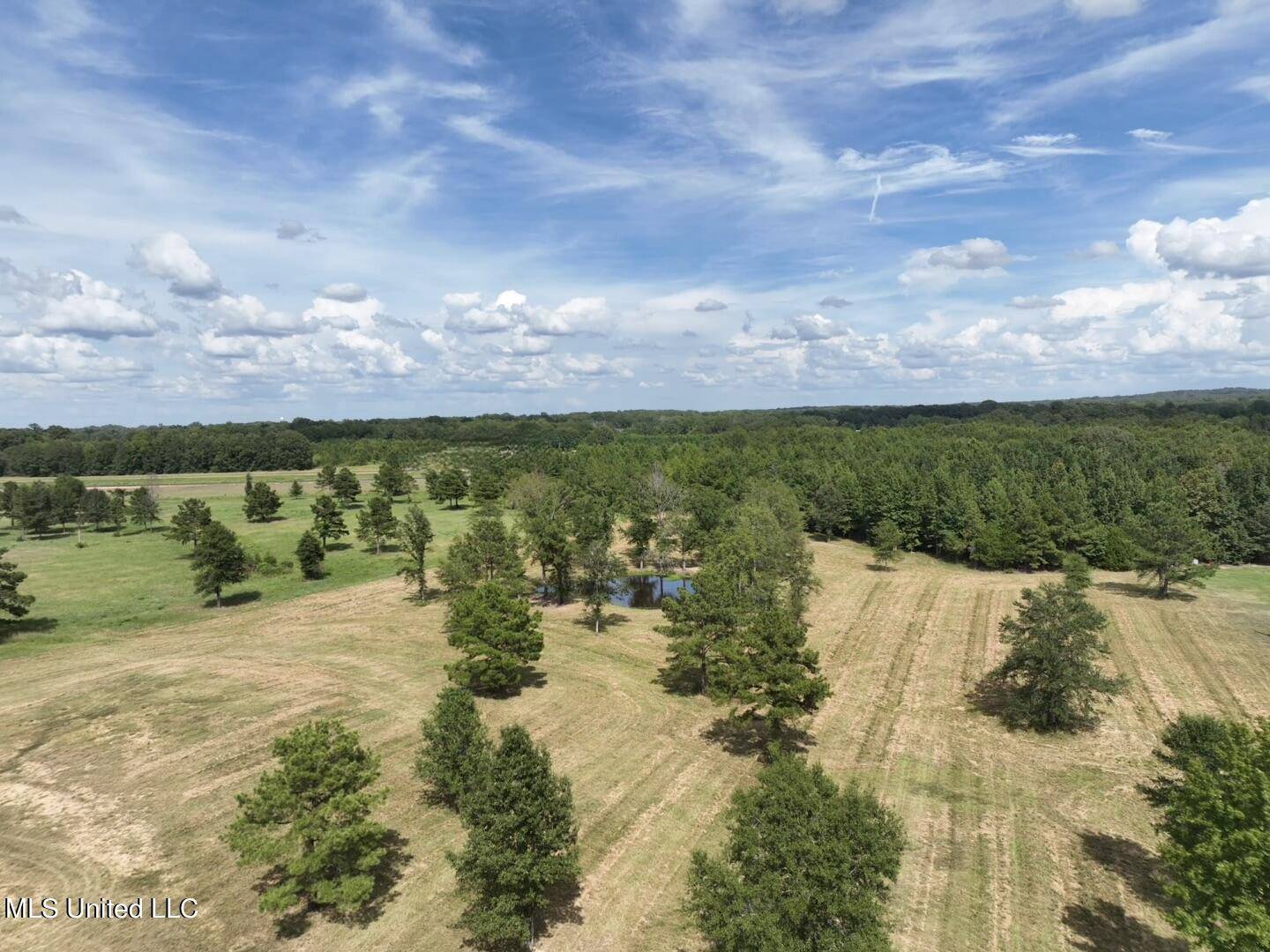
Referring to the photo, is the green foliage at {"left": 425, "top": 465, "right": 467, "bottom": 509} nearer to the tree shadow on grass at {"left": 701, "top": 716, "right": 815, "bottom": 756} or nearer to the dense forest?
the dense forest

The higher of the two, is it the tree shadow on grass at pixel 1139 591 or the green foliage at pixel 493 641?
the green foliage at pixel 493 641

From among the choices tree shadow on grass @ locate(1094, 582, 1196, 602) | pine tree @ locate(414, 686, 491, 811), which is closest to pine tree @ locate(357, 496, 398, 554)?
pine tree @ locate(414, 686, 491, 811)

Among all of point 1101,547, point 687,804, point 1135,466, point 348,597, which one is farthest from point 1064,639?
point 1135,466

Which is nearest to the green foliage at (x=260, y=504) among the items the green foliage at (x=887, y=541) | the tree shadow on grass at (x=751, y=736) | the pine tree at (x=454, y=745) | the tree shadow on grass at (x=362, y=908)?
Result: the pine tree at (x=454, y=745)

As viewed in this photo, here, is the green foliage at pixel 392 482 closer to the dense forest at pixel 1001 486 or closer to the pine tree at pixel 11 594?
the dense forest at pixel 1001 486

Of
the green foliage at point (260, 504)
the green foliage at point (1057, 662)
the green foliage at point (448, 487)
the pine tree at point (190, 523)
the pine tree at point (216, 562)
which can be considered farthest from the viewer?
the green foliage at point (448, 487)

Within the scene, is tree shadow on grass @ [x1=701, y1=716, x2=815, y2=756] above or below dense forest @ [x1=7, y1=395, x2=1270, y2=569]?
below

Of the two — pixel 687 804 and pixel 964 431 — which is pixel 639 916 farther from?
pixel 964 431
